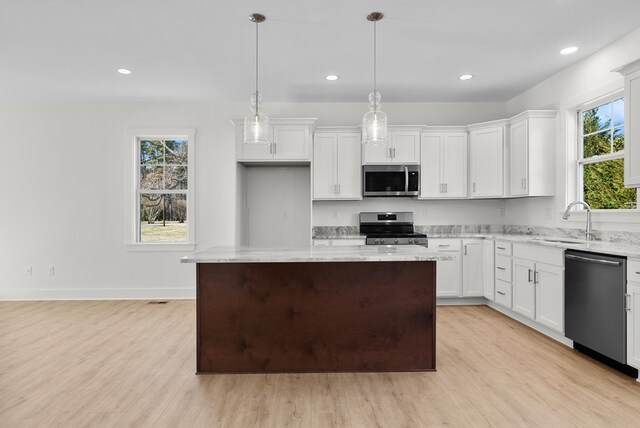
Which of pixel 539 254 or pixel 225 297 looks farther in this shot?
pixel 539 254

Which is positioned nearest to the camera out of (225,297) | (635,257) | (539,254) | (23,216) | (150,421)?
(150,421)

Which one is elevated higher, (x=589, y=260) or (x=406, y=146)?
(x=406, y=146)

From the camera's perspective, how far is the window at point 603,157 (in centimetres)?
350

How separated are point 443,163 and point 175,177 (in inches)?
148

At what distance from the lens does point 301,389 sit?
2514 mm

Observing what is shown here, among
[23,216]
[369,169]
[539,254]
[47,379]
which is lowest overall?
[47,379]

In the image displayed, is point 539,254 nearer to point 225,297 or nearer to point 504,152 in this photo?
point 504,152

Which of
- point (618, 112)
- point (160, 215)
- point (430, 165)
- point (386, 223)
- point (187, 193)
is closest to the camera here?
point (618, 112)

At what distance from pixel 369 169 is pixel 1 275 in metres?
5.35

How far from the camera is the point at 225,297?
2.75 metres

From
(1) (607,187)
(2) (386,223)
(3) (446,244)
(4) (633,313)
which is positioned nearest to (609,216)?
(1) (607,187)

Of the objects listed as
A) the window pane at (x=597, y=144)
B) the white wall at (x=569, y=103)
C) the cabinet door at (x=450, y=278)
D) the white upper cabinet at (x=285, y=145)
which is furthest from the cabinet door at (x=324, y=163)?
the window pane at (x=597, y=144)

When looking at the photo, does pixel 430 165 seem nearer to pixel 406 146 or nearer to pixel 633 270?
pixel 406 146

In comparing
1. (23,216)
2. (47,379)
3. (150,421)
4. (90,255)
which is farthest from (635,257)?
(23,216)
